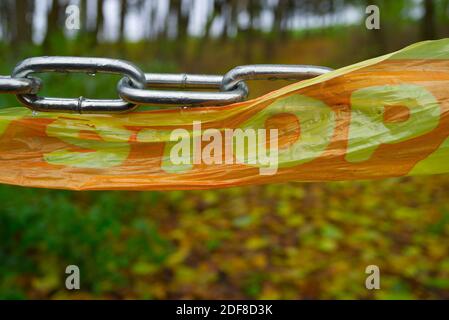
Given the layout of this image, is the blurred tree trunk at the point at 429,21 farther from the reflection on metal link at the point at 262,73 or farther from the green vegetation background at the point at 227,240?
the reflection on metal link at the point at 262,73

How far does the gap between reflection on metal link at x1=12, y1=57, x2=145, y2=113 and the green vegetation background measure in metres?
2.02

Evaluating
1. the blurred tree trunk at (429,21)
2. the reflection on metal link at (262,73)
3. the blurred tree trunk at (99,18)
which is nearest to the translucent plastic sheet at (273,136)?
the reflection on metal link at (262,73)

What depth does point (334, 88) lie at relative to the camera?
1279mm

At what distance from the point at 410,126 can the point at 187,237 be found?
9.31 ft

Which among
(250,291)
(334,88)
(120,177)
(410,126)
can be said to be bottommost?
(250,291)

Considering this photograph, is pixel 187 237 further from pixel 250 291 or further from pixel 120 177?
pixel 120 177

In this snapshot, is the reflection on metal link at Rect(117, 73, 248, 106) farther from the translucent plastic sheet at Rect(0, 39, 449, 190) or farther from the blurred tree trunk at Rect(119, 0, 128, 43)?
the blurred tree trunk at Rect(119, 0, 128, 43)

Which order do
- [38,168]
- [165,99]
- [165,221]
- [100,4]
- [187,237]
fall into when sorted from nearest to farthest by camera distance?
[165,99]
[38,168]
[187,237]
[165,221]
[100,4]

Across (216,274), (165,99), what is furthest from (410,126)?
(216,274)

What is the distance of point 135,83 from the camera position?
1.15m

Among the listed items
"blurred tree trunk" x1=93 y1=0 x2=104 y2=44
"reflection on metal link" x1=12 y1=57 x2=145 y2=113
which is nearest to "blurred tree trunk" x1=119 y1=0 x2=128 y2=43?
"blurred tree trunk" x1=93 y1=0 x2=104 y2=44

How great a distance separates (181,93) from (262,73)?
0.74 ft

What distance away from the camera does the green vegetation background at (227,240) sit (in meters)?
3.02

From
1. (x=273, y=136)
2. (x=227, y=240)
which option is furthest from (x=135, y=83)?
(x=227, y=240)
